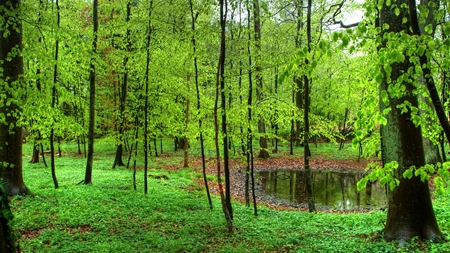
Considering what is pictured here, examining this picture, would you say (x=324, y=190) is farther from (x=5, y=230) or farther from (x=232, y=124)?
(x=5, y=230)

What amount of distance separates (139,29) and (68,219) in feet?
21.3

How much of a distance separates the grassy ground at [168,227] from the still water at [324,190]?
3.38m

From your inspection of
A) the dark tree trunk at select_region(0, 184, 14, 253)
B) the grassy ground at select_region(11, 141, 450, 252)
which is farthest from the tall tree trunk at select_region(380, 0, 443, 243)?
the dark tree trunk at select_region(0, 184, 14, 253)

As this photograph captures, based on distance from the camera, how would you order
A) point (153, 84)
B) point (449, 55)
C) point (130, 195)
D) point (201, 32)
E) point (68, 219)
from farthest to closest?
point (153, 84) < point (130, 195) < point (201, 32) < point (68, 219) < point (449, 55)

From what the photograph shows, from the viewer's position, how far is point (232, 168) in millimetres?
19516

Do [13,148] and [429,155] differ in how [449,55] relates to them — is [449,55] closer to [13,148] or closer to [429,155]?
[13,148]

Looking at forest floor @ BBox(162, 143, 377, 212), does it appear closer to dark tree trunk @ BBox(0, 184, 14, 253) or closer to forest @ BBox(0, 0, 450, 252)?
forest @ BBox(0, 0, 450, 252)

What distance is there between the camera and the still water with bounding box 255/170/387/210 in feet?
40.8

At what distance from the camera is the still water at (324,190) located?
12.4m

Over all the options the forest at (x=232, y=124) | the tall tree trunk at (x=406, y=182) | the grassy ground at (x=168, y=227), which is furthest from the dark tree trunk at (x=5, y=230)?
the tall tree trunk at (x=406, y=182)

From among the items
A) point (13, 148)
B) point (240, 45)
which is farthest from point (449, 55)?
point (13, 148)

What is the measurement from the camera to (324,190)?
14.6m

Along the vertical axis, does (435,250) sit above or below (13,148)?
below

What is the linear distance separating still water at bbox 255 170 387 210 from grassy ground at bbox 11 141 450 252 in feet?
11.1
